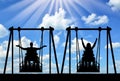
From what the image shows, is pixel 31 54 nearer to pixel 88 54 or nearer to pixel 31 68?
pixel 31 68

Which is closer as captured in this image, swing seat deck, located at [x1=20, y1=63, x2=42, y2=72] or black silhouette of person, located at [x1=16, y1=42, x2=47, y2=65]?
swing seat deck, located at [x1=20, y1=63, x2=42, y2=72]

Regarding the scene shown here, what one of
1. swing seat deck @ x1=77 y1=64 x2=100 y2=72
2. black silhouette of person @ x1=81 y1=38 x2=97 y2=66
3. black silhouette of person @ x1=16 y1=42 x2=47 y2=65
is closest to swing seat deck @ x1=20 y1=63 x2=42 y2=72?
black silhouette of person @ x1=16 y1=42 x2=47 y2=65

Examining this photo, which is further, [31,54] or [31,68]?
[31,54]

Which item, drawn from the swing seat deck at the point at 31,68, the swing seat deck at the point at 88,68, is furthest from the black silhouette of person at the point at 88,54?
the swing seat deck at the point at 31,68

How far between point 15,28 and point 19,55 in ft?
6.12

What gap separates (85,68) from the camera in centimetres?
2538

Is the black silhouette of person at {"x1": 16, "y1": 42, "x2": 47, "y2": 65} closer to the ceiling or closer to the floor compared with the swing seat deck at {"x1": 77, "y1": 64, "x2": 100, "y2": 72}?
closer to the ceiling

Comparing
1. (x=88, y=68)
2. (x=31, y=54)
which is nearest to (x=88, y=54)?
(x=88, y=68)

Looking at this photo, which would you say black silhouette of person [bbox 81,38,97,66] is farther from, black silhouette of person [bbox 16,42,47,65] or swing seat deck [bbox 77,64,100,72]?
black silhouette of person [bbox 16,42,47,65]

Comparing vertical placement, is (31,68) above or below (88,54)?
below

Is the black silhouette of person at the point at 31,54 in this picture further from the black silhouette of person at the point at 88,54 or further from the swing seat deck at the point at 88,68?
the black silhouette of person at the point at 88,54
